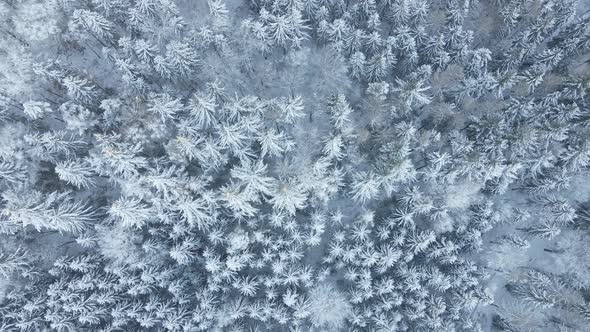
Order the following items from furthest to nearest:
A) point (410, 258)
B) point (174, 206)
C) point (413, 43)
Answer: point (413, 43)
point (410, 258)
point (174, 206)

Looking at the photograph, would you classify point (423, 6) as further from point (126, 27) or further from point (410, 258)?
point (126, 27)

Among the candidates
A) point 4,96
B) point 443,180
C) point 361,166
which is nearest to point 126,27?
point 4,96

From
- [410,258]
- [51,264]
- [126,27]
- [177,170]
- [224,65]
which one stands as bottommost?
[51,264]

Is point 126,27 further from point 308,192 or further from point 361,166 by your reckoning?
point 361,166

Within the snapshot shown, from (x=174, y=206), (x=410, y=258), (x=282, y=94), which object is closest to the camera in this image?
(x=174, y=206)

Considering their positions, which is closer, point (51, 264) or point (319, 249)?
point (51, 264)

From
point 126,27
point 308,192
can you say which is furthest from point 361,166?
point 126,27

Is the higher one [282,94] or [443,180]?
[282,94]
